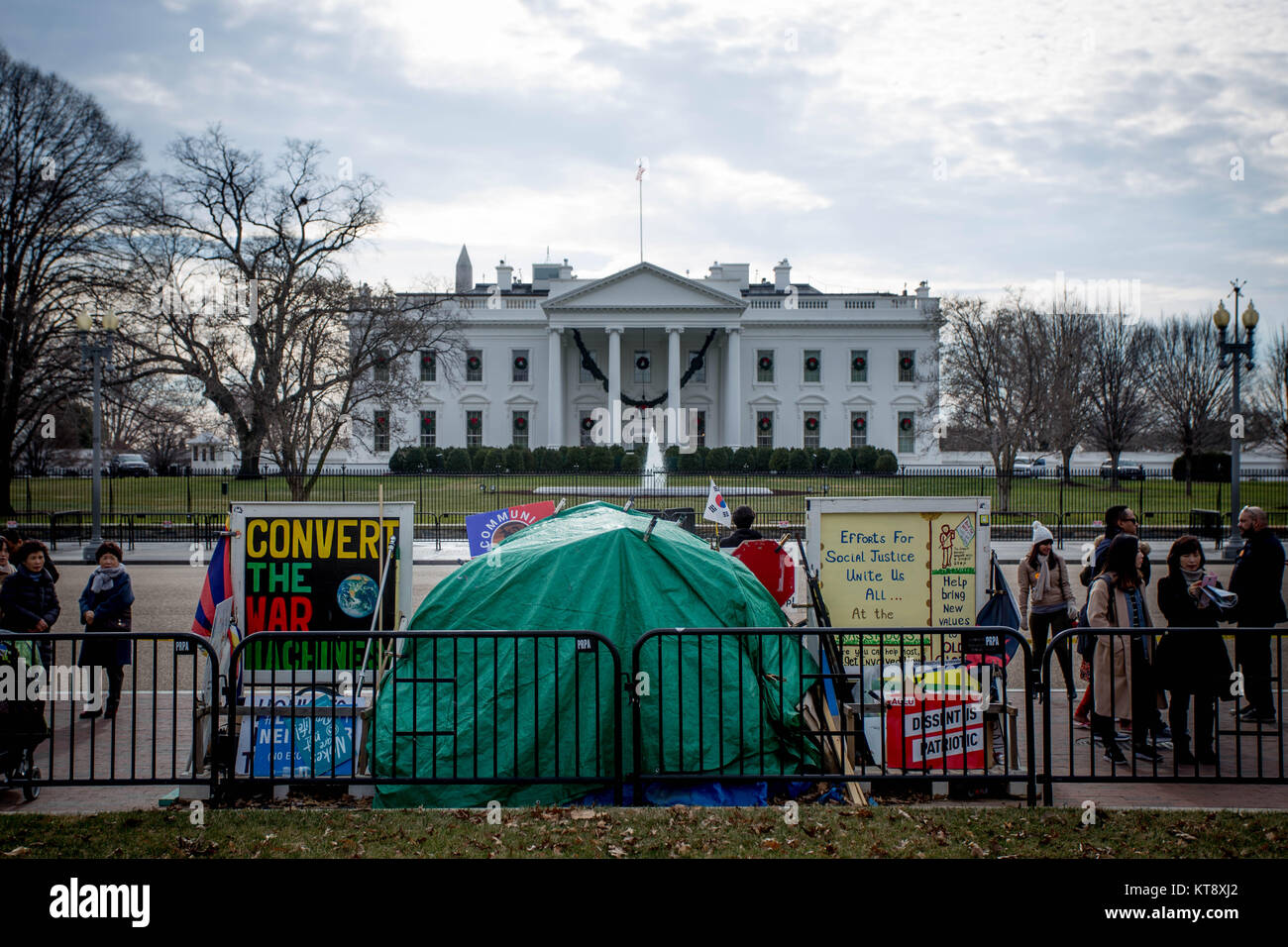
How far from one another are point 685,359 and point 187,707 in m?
56.1

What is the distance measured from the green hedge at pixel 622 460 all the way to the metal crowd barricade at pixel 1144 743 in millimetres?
39431

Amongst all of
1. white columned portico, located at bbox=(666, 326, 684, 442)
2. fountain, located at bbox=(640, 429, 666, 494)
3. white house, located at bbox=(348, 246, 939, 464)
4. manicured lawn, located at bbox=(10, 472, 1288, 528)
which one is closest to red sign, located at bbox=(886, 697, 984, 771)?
manicured lawn, located at bbox=(10, 472, 1288, 528)

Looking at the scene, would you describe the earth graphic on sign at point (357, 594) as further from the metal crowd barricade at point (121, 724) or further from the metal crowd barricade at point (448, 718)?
the metal crowd barricade at point (448, 718)

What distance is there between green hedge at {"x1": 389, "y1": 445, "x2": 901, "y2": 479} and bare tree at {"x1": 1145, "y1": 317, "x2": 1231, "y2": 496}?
5.63 feet

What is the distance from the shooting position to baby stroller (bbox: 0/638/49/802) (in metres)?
5.73

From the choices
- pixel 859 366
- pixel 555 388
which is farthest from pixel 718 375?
pixel 555 388

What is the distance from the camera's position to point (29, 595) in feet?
25.4

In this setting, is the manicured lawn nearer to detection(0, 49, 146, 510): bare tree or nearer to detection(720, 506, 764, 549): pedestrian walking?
detection(0, 49, 146, 510): bare tree

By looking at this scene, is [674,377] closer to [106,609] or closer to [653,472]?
[653,472]

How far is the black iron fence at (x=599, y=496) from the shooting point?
2611 cm
